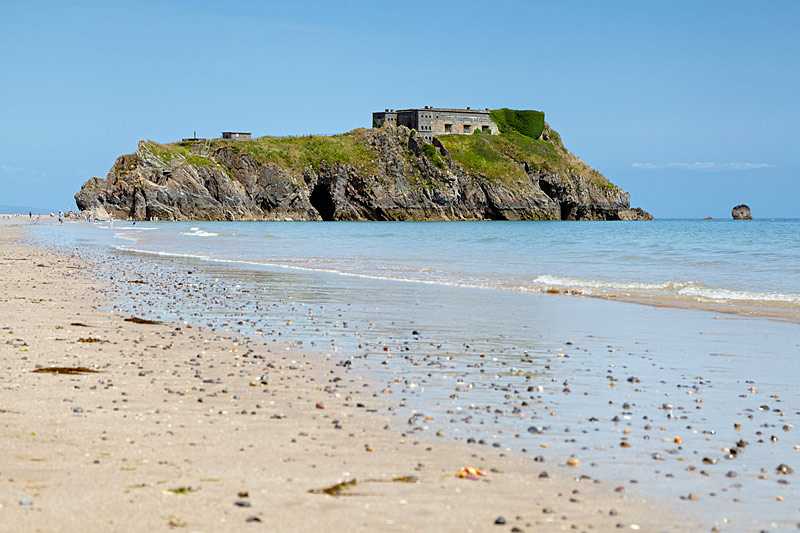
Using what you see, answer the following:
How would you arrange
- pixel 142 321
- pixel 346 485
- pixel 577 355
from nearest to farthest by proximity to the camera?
pixel 346 485
pixel 577 355
pixel 142 321

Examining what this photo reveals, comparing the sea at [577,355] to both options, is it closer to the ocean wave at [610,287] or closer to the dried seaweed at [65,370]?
the ocean wave at [610,287]

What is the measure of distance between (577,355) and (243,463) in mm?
7857

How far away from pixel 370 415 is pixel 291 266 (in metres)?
29.5

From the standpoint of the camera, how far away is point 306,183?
600ft

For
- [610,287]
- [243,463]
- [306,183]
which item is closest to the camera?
[243,463]

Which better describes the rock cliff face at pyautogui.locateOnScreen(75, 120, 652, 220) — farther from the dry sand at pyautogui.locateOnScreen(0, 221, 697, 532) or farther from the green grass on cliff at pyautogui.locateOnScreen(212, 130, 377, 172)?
the dry sand at pyautogui.locateOnScreen(0, 221, 697, 532)

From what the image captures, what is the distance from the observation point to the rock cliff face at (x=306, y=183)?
162 m

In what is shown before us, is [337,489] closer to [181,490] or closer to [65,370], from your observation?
[181,490]

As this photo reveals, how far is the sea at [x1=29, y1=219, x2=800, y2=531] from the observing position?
26.3 ft

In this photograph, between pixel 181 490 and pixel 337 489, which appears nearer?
pixel 181 490

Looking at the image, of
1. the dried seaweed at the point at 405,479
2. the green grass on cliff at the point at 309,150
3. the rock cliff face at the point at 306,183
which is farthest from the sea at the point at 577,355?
the green grass on cliff at the point at 309,150

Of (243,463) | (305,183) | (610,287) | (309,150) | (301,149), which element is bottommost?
(243,463)

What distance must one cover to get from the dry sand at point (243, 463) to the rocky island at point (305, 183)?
152 m

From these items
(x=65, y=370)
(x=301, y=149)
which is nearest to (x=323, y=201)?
(x=301, y=149)
